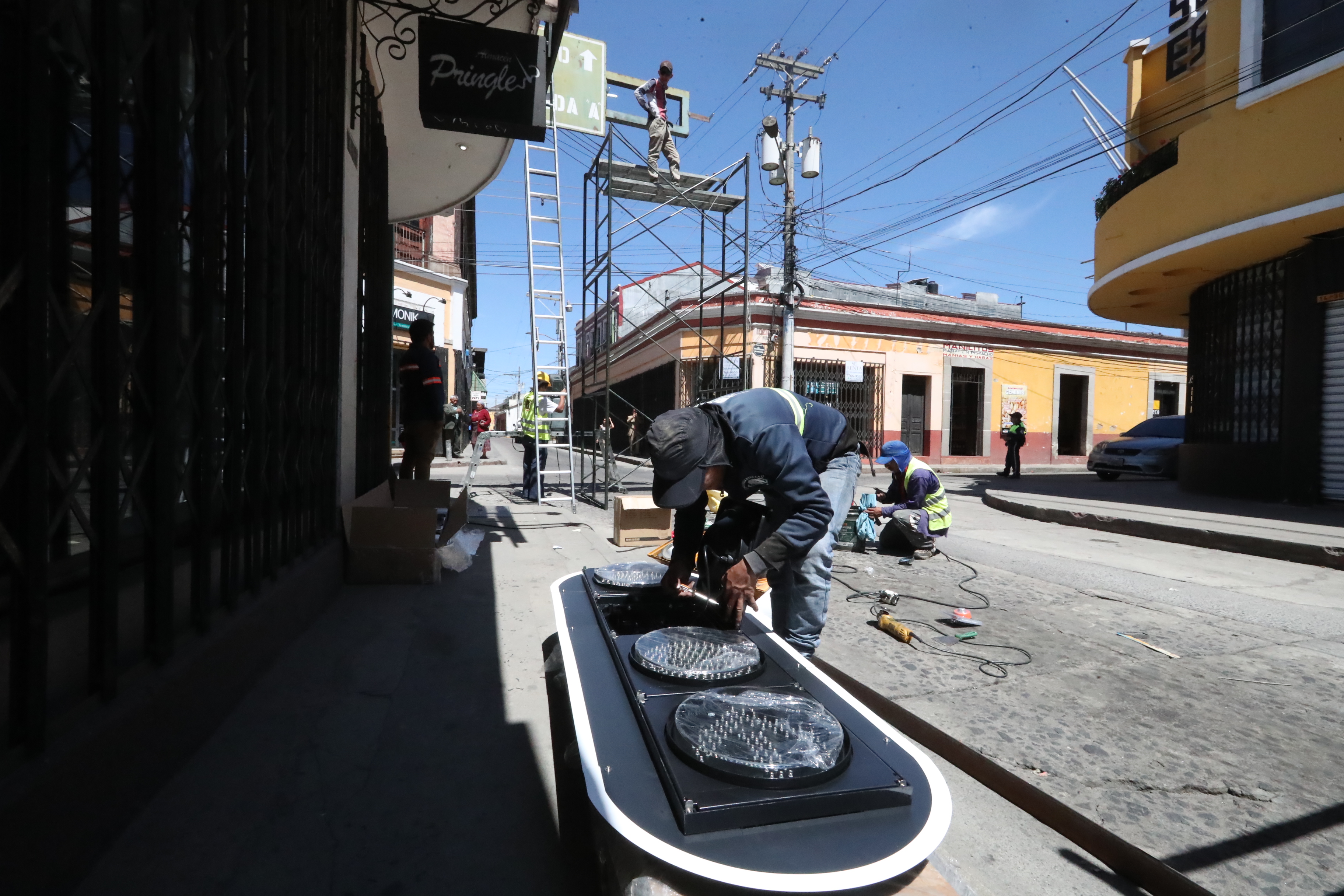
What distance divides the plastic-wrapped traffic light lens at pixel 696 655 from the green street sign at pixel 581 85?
8.84m

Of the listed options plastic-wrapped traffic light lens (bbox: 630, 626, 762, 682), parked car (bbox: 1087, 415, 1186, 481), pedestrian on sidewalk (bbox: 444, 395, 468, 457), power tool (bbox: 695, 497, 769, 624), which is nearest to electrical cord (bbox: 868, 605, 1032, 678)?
power tool (bbox: 695, 497, 769, 624)

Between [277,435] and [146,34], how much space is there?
1815 millimetres

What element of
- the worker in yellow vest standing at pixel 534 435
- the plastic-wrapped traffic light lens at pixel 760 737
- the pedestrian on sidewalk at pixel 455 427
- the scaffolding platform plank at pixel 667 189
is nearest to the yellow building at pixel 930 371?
the pedestrian on sidewalk at pixel 455 427

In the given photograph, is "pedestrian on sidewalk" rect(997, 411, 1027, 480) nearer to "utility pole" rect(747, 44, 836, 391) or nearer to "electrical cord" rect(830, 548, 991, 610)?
"utility pole" rect(747, 44, 836, 391)

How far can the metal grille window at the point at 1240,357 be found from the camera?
9703mm

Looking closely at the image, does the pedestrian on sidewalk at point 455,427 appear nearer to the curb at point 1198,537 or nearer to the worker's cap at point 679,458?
the curb at point 1198,537

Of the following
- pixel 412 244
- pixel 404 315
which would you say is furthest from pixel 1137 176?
pixel 412 244

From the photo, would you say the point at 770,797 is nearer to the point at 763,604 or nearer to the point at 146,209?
the point at 763,604

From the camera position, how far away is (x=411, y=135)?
23.0 ft

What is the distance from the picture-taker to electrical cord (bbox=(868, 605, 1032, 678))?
3.34m

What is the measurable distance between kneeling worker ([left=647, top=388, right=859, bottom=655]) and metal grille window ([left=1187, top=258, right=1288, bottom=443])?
10.4m

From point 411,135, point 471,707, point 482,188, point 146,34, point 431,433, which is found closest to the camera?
point 146,34

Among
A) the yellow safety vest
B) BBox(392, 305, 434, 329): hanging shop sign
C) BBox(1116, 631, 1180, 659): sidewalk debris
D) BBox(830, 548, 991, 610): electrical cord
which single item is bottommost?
BBox(1116, 631, 1180, 659): sidewalk debris

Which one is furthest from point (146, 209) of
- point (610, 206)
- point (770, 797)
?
point (610, 206)
